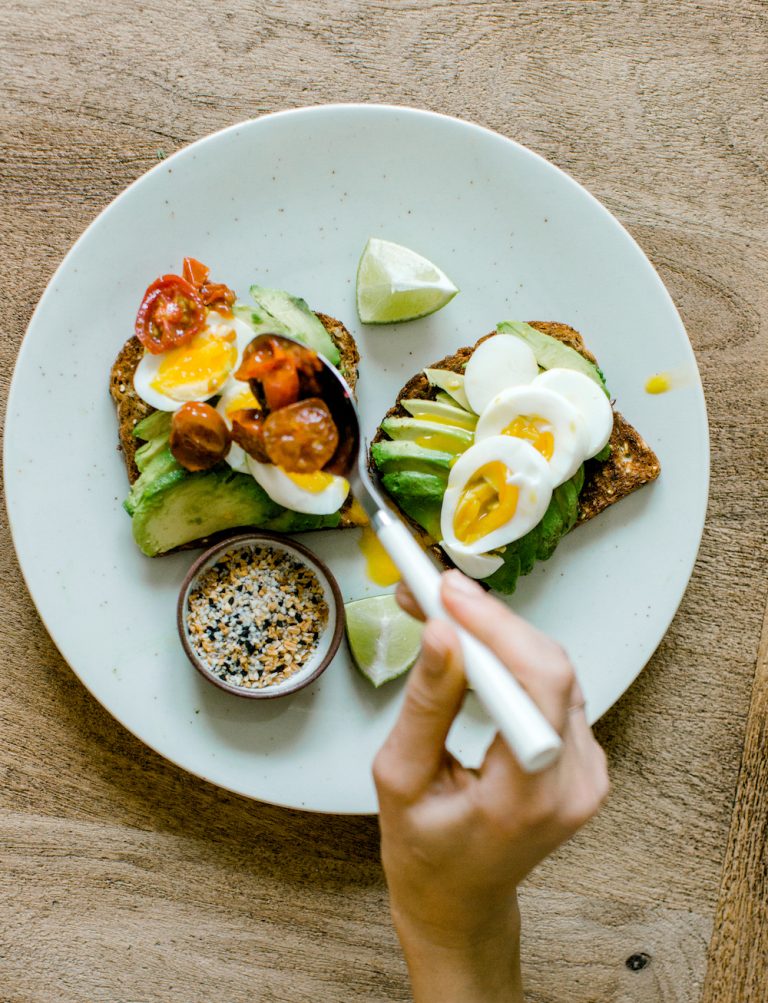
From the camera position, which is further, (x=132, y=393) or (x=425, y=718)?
(x=132, y=393)

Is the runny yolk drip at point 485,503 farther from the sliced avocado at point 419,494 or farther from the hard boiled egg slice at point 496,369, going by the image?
the hard boiled egg slice at point 496,369

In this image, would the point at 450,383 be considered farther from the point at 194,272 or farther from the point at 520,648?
the point at 520,648

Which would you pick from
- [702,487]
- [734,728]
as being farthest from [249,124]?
[734,728]

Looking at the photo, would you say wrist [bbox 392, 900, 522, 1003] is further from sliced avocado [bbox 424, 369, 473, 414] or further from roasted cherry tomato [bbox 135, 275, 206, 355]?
roasted cherry tomato [bbox 135, 275, 206, 355]

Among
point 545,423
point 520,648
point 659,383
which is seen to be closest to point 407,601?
point 520,648

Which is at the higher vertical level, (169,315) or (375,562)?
(169,315)

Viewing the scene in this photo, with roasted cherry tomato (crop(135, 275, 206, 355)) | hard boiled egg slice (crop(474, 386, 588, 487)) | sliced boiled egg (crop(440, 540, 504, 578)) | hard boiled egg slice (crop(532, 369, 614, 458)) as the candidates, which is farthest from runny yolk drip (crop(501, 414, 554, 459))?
roasted cherry tomato (crop(135, 275, 206, 355))

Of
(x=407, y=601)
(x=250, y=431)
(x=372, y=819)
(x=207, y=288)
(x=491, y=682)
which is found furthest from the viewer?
(x=372, y=819)
